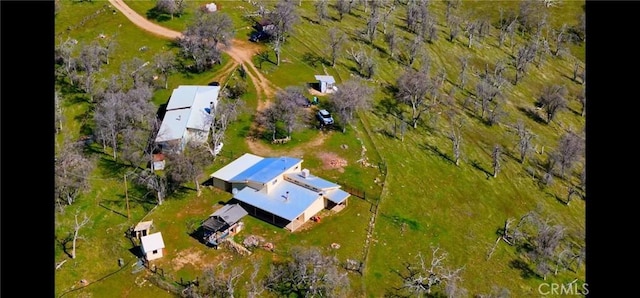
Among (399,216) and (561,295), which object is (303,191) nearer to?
(399,216)

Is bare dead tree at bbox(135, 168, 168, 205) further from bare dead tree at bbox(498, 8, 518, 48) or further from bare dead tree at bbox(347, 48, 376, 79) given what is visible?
bare dead tree at bbox(498, 8, 518, 48)

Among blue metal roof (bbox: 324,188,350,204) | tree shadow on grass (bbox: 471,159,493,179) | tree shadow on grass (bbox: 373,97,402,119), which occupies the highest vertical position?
tree shadow on grass (bbox: 373,97,402,119)

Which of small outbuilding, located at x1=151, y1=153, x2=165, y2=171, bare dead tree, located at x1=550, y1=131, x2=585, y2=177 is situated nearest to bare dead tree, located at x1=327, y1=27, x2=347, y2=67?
bare dead tree, located at x1=550, y1=131, x2=585, y2=177

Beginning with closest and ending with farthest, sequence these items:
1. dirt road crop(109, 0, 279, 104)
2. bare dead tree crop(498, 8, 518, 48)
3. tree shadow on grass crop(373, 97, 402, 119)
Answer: dirt road crop(109, 0, 279, 104) → tree shadow on grass crop(373, 97, 402, 119) → bare dead tree crop(498, 8, 518, 48)

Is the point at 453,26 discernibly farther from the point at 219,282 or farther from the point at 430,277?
the point at 219,282

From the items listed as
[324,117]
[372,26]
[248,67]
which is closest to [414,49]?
[372,26]

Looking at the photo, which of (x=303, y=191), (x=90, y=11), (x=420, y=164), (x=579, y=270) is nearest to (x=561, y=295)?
(x=579, y=270)

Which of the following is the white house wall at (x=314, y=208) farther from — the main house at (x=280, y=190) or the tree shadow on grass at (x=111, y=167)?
the tree shadow on grass at (x=111, y=167)
